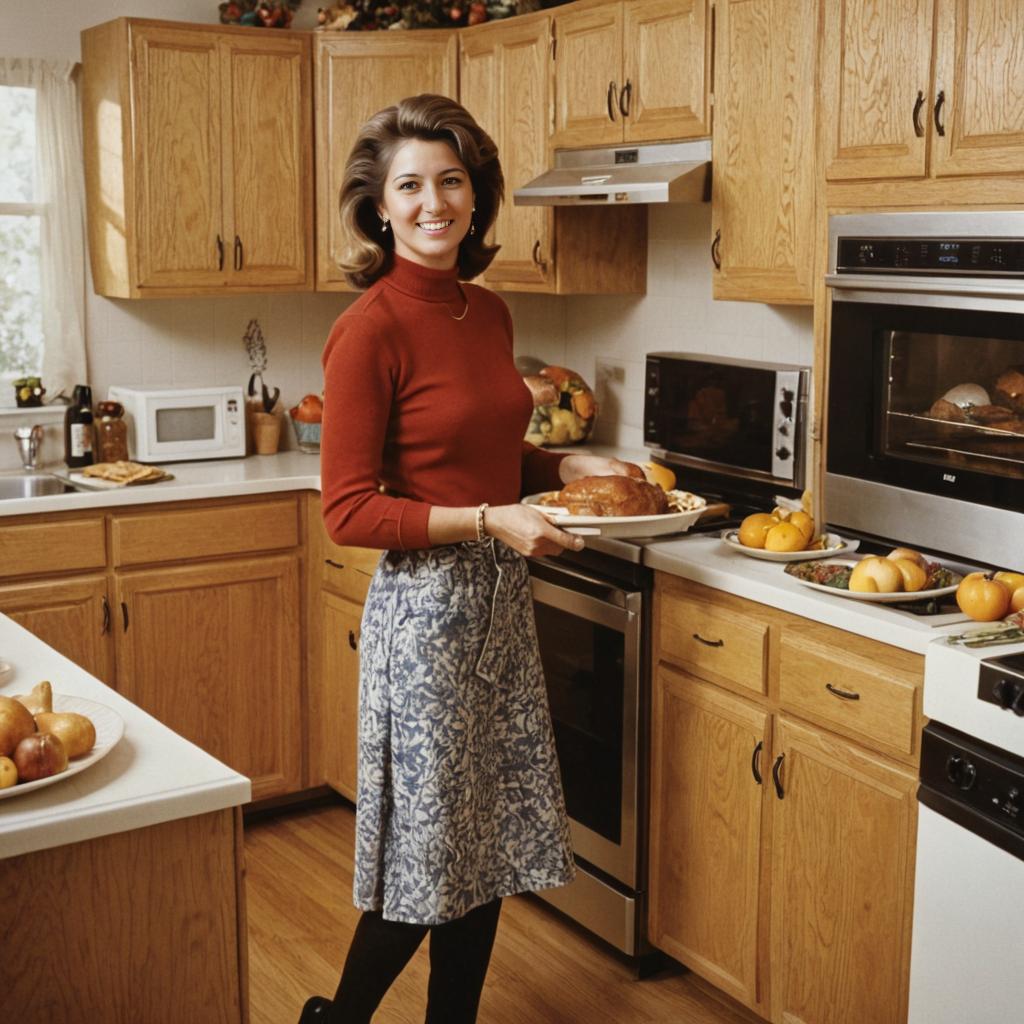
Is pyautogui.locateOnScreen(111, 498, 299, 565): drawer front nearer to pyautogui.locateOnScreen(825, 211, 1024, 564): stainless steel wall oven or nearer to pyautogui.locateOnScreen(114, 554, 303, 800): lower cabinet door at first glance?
pyautogui.locateOnScreen(114, 554, 303, 800): lower cabinet door

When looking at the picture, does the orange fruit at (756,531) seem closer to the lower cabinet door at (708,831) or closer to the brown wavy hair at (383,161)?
the lower cabinet door at (708,831)

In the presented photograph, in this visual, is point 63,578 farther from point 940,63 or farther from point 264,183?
point 940,63

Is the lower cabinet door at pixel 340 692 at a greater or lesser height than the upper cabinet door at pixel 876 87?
lesser

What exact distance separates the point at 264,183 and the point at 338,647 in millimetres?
1314

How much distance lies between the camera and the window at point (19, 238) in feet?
12.7

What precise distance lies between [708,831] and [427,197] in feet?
4.55

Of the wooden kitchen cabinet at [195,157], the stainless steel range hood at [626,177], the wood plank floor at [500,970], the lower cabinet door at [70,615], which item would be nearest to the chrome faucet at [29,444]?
the wooden kitchen cabinet at [195,157]

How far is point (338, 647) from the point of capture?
3836mm

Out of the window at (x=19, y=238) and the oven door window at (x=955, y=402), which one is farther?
the window at (x=19, y=238)

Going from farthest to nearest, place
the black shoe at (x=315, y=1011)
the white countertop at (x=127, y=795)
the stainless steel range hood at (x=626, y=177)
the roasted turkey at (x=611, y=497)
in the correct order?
1. the stainless steel range hood at (x=626, y=177)
2. the black shoe at (x=315, y=1011)
3. the roasted turkey at (x=611, y=497)
4. the white countertop at (x=127, y=795)

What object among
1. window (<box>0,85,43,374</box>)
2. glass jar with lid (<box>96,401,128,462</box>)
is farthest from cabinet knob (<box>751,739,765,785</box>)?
window (<box>0,85,43,374</box>)

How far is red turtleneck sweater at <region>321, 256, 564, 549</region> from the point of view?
2.23 meters

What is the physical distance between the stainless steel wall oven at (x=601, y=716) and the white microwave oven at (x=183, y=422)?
127cm

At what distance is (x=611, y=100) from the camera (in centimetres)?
342
